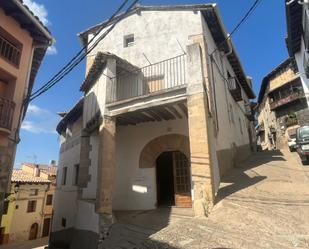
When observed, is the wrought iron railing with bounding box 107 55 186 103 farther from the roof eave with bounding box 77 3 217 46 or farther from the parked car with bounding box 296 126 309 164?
the parked car with bounding box 296 126 309 164

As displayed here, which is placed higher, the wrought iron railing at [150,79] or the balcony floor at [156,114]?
the wrought iron railing at [150,79]

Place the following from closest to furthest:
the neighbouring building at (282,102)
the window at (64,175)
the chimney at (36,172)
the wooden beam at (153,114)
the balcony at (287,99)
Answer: the wooden beam at (153,114)
the window at (64,175)
the balcony at (287,99)
the neighbouring building at (282,102)
the chimney at (36,172)

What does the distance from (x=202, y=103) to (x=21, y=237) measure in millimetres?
24878

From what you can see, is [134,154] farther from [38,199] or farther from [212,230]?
[38,199]

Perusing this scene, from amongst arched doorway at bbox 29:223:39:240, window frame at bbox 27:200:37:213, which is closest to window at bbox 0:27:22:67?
window frame at bbox 27:200:37:213

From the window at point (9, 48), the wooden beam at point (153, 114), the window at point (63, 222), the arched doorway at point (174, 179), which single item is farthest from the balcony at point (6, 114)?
the window at point (63, 222)

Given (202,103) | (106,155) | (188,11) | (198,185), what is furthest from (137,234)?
(188,11)

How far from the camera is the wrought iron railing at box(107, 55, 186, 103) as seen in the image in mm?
9922

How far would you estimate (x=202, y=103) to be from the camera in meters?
7.18

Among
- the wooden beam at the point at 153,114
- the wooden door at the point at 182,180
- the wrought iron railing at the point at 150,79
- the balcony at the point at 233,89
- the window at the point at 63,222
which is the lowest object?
the window at the point at 63,222

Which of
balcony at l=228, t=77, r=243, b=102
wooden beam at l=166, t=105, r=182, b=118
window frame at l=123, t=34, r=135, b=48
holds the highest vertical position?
window frame at l=123, t=34, r=135, b=48

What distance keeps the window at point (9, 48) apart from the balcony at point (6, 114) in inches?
62.8

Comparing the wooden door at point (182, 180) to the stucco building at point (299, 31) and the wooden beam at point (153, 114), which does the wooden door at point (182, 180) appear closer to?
the wooden beam at point (153, 114)

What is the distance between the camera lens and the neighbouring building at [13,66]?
7879mm
